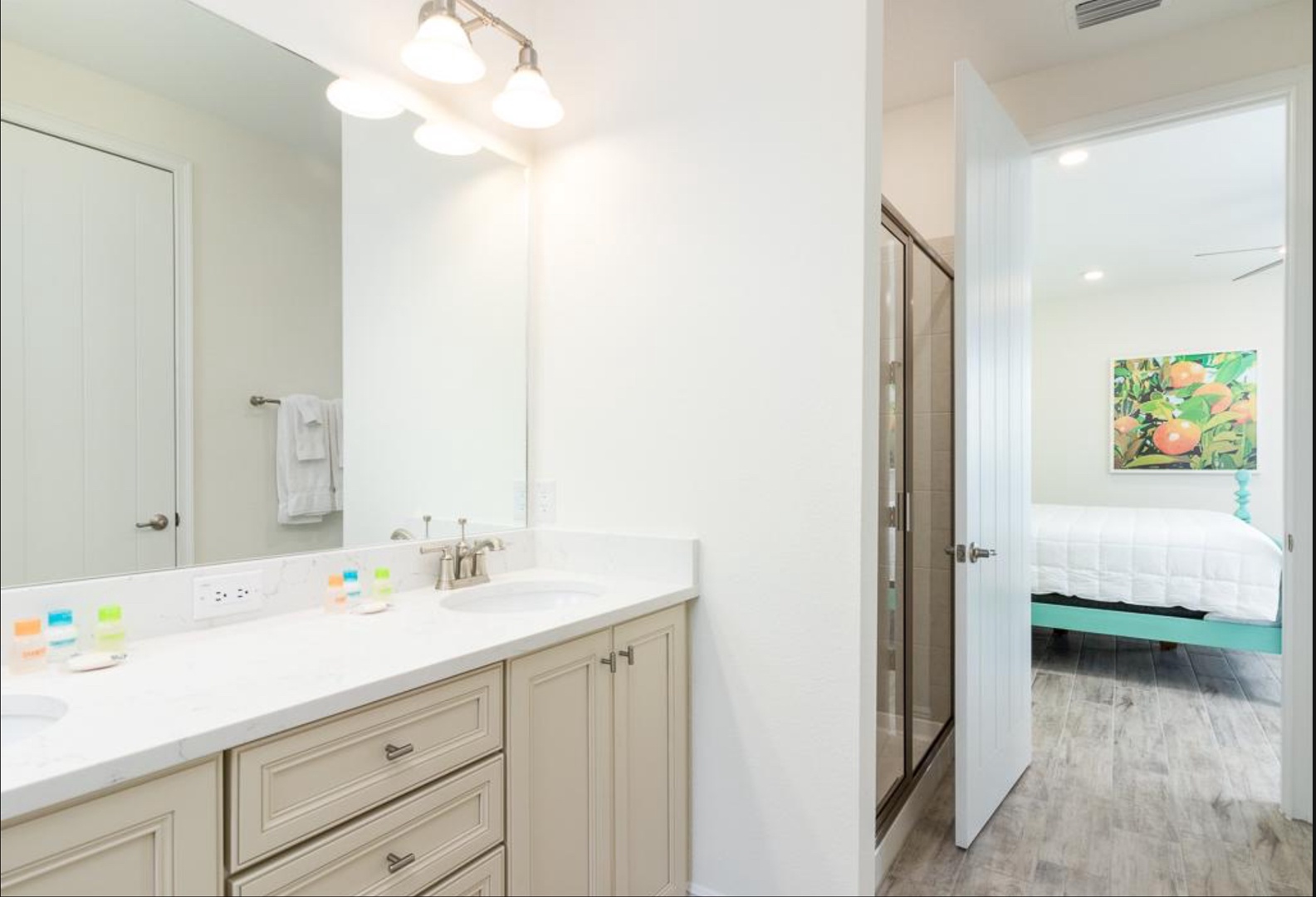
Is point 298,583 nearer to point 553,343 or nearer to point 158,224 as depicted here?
point 158,224

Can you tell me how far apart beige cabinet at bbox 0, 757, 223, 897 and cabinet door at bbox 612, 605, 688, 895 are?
83cm

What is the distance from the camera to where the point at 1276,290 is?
545 cm

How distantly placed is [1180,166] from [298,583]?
451 cm

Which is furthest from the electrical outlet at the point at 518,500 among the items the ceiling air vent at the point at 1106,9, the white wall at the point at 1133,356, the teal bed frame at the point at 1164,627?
the white wall at the point at 1133,356

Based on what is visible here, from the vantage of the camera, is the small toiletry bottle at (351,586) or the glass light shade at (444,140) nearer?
the small toiletry bottle at (351,586)

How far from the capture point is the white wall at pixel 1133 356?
17.8 feet

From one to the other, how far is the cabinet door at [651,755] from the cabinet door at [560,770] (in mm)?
46

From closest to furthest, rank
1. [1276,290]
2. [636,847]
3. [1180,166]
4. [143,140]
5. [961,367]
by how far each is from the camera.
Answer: [143,140]
[636,847]
[961,367]
[1180,166]
[1276,290]

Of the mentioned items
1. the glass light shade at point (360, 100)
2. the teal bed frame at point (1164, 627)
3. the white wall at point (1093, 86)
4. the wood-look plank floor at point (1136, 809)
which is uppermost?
the white wall at point (1093, 86)

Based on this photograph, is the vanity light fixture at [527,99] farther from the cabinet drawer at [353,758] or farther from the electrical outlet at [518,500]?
the cabinet drawer at [353,758]

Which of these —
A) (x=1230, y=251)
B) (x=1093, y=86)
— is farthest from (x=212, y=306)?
(x=1230, y=251)

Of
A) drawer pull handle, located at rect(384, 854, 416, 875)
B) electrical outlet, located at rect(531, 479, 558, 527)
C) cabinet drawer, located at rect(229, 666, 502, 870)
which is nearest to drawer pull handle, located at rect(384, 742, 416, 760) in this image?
cabinet drawer, located at rect(229, 666, 502, 870)

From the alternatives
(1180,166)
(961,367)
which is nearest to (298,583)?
(961,367)

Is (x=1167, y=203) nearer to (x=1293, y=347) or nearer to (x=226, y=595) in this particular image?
(x=1293, y=347)
